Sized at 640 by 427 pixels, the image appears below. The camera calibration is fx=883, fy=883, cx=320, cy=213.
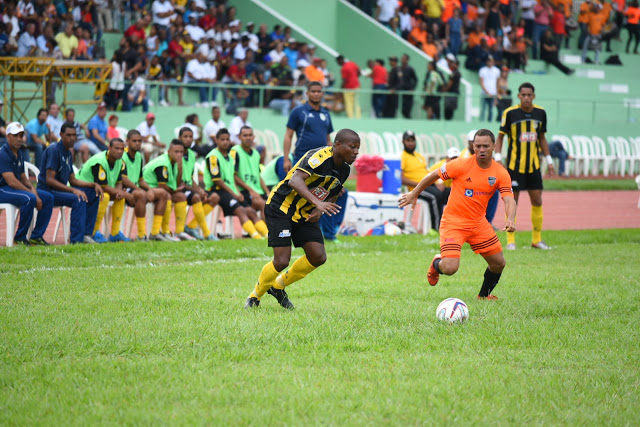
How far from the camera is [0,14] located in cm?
2211

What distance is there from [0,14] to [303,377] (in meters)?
19.3

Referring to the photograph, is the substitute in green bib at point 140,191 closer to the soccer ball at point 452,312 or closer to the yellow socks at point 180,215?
the yellow socks at point 180,215

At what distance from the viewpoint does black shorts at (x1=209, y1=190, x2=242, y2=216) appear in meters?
14.4

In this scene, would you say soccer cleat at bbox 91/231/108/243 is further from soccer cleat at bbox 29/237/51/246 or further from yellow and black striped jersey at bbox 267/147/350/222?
yellow and black striped jersey at bbox 267/147/350/222

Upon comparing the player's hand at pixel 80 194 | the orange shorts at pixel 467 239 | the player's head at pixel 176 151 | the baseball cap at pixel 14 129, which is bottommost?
the player's hand at pixel 80 194

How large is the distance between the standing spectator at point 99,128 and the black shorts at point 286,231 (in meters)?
13.5

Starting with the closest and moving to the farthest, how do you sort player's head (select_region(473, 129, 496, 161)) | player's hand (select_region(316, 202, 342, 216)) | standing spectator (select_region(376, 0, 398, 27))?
1. player's hand (select_region(316, 202, 342, 216))
2. player's head (select_region(473, 129, 496, 161))
3. standing spectator (select_region(376, 0, 398, 27))

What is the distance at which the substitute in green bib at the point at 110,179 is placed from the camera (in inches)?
521

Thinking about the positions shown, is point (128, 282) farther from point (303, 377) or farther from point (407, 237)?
point (407, 237)

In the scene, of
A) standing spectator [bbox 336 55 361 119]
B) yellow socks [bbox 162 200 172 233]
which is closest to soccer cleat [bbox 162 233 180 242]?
yellow socks [bbox 162 200 172 233]

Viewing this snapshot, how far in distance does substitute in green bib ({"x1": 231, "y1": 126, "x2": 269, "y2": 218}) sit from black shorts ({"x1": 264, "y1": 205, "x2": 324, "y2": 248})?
6.62 m

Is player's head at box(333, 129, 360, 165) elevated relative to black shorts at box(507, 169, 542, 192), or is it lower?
elevated

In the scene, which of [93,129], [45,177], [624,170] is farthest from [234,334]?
[624,170]

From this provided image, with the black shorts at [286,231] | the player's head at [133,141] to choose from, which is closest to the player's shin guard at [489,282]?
the black shorts at [286,231]
